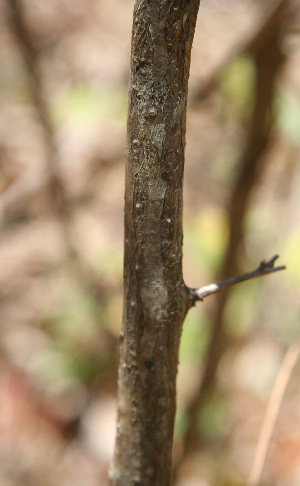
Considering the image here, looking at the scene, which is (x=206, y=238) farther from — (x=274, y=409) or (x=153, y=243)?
(x=153, y=243)

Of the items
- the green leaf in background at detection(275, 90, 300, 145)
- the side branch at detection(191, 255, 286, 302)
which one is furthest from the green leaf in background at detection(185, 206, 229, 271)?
the side branch at detection(191, 255, 286, 302)

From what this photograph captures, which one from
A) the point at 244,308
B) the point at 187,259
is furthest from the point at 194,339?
the point at 187,259

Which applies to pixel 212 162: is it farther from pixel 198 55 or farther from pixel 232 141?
pixel 198 55

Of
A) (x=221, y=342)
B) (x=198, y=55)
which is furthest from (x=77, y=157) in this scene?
(x=221, y=342)

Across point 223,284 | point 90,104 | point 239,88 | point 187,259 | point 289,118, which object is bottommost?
point 223,284

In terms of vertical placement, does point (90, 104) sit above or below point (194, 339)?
above

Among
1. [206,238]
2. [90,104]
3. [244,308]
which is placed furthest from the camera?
[90,104]

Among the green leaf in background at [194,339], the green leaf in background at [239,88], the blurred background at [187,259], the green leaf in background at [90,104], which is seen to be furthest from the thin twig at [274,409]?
the green leaf in background at [90,104]
